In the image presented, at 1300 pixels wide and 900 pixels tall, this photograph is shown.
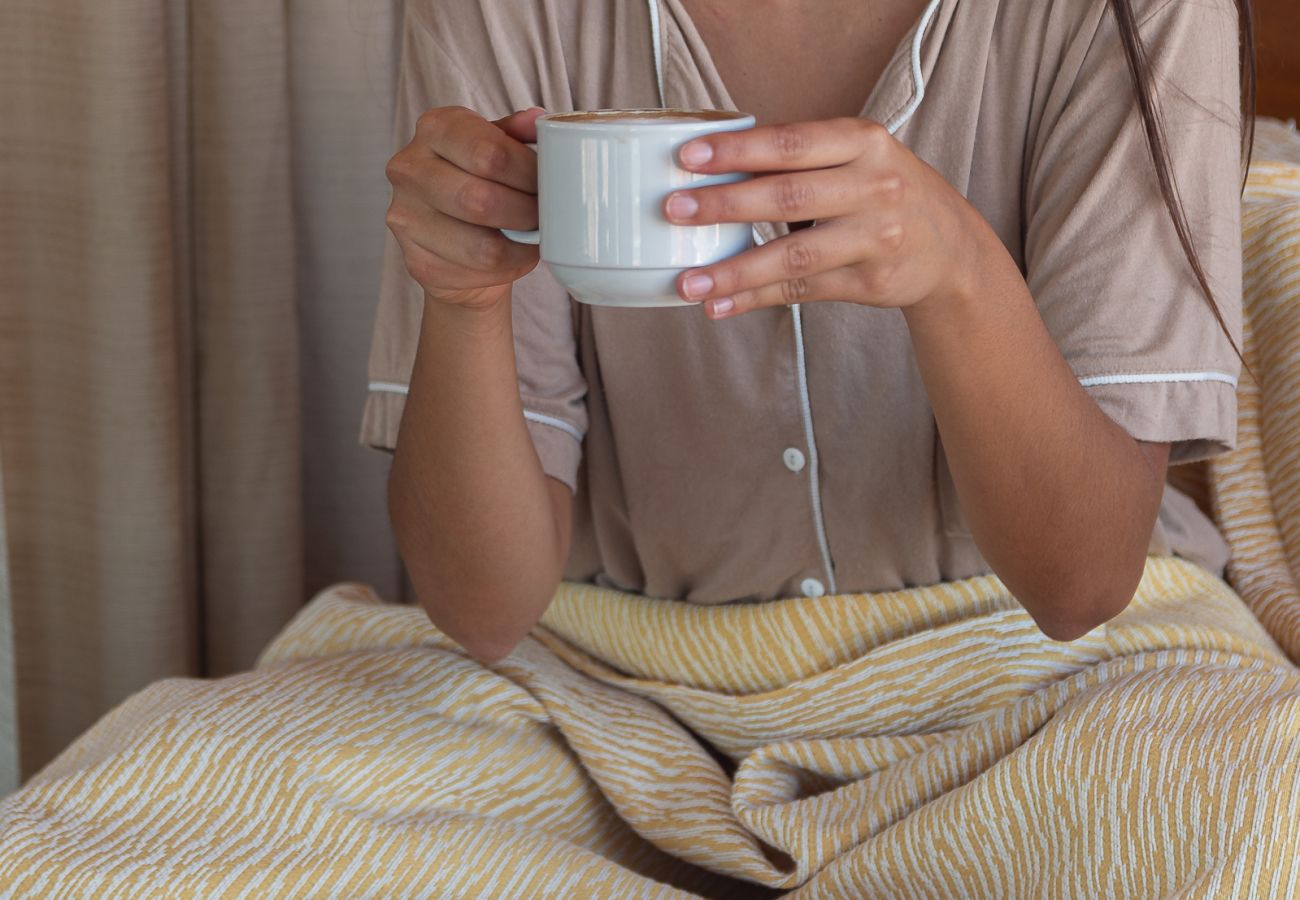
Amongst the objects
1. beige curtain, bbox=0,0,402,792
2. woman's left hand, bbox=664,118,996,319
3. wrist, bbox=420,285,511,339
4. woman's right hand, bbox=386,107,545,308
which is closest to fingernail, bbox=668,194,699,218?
woman's left hand, bbox=664,118,996,319

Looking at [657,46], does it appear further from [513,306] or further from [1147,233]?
[1147,233]

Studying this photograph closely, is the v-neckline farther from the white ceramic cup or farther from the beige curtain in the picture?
the beige curtain

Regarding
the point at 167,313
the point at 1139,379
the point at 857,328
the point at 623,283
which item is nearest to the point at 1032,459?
the point at 1139,379

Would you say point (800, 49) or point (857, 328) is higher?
point (800, 49)

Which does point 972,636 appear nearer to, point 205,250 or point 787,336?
point 787,336

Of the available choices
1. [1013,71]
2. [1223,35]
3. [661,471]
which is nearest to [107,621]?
[661,471]

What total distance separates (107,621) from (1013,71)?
3.80ft

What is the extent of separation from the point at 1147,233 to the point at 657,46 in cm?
38

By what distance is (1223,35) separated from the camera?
0.98 metres

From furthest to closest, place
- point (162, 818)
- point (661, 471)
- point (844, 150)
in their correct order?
1. point (661, 471)
2. point (162, 818)
3. point (844, 150)

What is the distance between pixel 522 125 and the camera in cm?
78

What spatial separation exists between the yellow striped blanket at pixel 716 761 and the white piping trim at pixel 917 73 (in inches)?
13.7

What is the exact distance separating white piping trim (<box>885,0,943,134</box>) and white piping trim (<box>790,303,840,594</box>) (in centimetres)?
15

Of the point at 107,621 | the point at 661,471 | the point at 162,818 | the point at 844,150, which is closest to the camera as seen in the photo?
the point at 844,150
